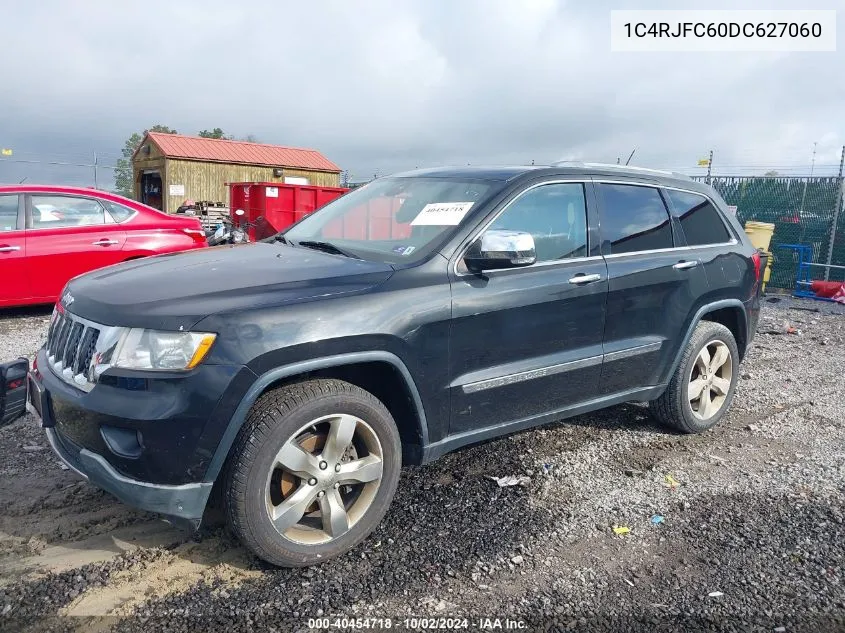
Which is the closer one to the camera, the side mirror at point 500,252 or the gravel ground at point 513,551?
the gravel ground at point 513,551

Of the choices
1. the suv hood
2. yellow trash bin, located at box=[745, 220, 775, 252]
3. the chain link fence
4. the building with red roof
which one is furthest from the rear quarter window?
the building with red roof

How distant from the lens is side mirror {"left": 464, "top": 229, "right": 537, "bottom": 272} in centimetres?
324

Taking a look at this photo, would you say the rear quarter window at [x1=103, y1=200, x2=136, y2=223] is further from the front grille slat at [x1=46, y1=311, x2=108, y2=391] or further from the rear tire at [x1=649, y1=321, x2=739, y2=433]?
the rear tire at [x1=649, y1=321, x2=739, y2=433]

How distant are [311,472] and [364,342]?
0.60 meters

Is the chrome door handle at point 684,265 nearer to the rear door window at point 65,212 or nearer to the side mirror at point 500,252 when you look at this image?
the side mirror at point 500,252

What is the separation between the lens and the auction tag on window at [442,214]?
3.49 m

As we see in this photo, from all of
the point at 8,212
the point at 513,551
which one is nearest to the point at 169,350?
the point at 513,551

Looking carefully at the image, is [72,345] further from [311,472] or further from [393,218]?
[393,218]

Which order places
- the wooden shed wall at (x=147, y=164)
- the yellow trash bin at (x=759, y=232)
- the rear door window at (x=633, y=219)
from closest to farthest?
the rear door window at (x=633, y=219)
the yellow trash bin at (x=759, y=232)
the wooden shed wall at (x=147, y=164)

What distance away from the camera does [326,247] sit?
144 inches

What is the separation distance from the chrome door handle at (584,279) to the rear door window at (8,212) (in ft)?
21.2

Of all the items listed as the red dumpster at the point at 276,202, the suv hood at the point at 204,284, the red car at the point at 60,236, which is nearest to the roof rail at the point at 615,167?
the suv hood at the point at 204,284

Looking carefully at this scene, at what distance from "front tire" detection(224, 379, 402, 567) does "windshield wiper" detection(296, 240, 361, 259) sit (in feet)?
2.63

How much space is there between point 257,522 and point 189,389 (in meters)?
0.63
